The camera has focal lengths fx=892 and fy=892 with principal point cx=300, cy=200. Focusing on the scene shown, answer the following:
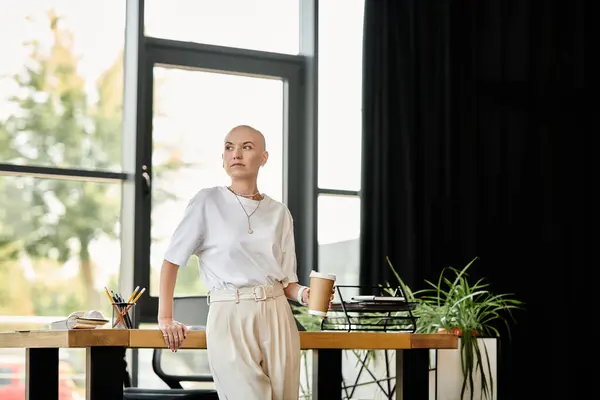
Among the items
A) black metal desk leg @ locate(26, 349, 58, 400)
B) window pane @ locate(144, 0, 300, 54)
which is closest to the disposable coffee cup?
black metal desk leg @ locate(26, 349, 58, 400)

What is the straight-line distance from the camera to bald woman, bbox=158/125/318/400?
2281 millimetres

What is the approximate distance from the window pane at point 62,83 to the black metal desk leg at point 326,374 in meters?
2.07

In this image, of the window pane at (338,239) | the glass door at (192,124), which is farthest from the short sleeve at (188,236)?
the window pane at (338,239)

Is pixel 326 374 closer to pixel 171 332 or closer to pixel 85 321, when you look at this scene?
pixel 171 332

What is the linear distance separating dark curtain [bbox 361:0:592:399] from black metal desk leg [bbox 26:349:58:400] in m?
2.49

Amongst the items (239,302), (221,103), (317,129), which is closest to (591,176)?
(317,129)

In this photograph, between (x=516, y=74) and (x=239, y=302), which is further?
(x=516, y=74)

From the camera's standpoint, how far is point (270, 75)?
4875 mm

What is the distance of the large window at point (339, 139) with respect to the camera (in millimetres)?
4902

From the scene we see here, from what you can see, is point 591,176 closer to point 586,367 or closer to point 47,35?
point 586,367

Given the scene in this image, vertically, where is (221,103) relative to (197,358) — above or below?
above

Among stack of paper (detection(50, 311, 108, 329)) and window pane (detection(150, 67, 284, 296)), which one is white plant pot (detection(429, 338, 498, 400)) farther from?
stack of paper (detection(50, 311, 108, 329))

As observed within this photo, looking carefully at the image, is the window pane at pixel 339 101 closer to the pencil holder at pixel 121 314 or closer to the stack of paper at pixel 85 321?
the pencil holder at pixel 121 314

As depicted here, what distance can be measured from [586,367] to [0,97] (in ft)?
12.1
